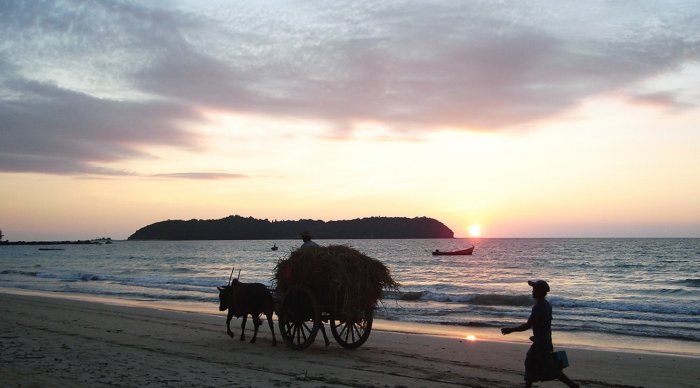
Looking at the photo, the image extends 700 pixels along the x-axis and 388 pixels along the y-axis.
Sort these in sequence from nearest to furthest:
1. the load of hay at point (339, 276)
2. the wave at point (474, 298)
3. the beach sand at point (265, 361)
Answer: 1. the beach sand at point (265, 361)
2. the load of hay at point (339, 276)
3. the wave at point (474, 298)

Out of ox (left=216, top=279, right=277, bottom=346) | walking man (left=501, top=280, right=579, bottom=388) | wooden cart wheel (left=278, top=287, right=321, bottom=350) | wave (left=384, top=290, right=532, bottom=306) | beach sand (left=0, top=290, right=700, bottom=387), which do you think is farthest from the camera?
wave (left=384, top=290, right=532, bottom=306)

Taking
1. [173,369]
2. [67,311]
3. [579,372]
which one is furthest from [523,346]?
[67,311]

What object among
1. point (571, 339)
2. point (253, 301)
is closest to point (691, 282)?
point (571, 339)

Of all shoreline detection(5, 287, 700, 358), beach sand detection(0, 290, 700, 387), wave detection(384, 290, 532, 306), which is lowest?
wave detection(384, 290, 532, 306)

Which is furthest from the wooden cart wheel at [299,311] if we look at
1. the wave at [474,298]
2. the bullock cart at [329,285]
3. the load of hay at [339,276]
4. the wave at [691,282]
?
the wave at [691,282]

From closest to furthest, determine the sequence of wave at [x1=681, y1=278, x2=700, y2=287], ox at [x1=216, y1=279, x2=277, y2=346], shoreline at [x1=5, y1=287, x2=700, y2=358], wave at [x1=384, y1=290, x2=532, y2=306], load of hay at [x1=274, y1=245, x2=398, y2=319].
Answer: load of hay at [x1=274, y1=245, x2=398, y2=319], ox at [x1=216, y1=279, x2=277, y2=346], shoreline at [x1=5, y1=287, x2=700, y2=358], wave at [x1=384, y1=290, x2=532, y2=306], wave at [x1=681, y1=278, x2=700, y2=287]

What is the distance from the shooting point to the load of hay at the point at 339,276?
9961 millimetres

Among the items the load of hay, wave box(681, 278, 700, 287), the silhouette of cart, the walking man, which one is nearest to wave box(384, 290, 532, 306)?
the silhouette of cart

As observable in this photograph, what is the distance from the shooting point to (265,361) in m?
9.66

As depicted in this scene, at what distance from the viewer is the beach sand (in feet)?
26.7

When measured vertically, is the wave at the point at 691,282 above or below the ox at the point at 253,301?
below

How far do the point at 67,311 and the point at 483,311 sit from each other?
45.5 ft

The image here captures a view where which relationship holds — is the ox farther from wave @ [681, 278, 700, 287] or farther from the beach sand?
wave @ [681, 278, 700, 287]

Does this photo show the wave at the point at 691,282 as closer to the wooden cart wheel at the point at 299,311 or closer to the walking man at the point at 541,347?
the wooden cart wheel at the point at 299,311
